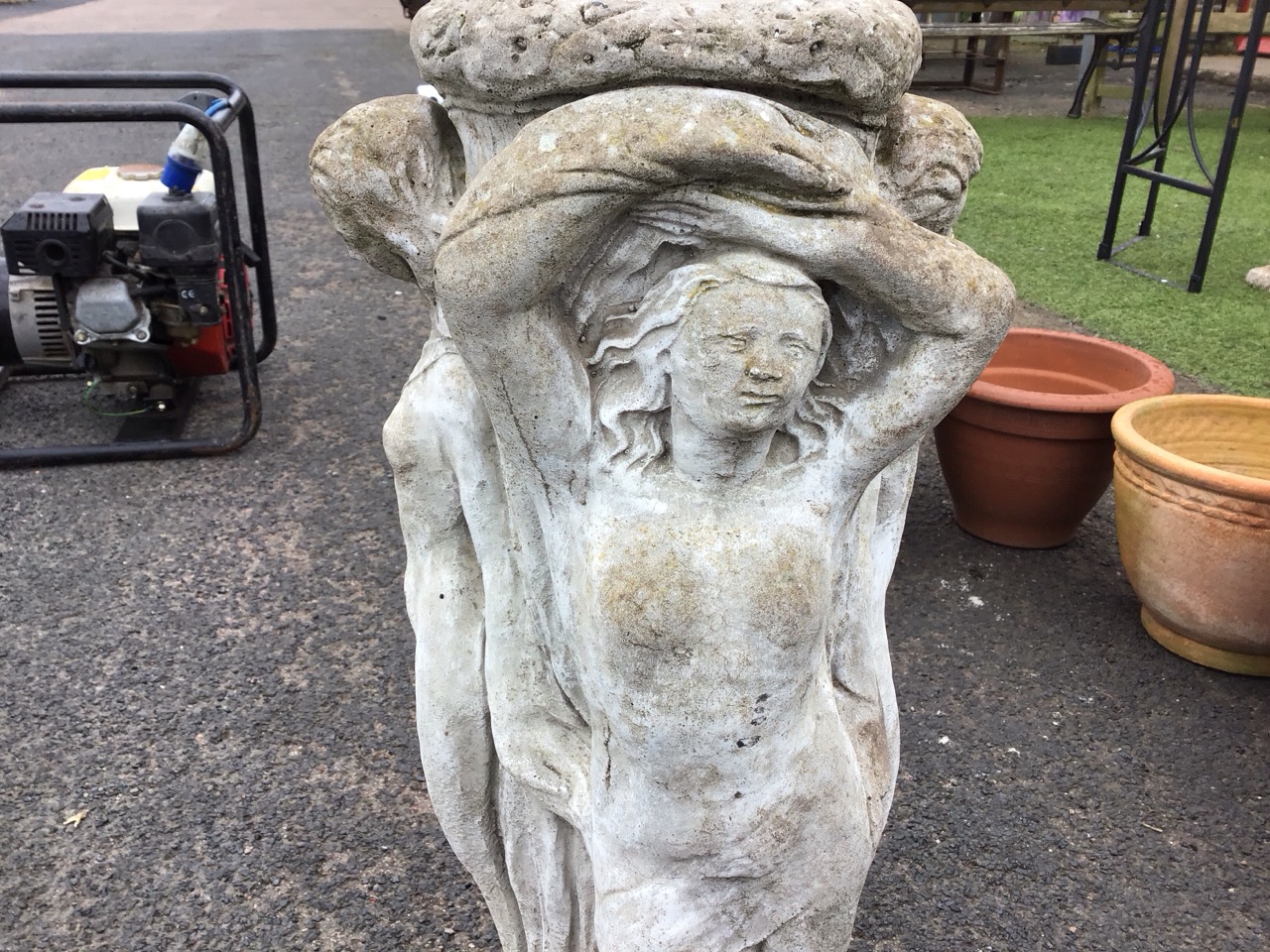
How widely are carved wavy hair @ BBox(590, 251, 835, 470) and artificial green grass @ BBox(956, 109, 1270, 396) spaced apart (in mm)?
3479

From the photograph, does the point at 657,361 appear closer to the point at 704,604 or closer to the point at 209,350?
the point at 704,604

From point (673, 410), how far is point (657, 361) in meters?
0.05

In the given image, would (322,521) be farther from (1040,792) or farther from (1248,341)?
(1248,341)

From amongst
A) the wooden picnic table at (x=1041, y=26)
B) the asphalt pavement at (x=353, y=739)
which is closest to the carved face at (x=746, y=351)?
the asphalt pavement at (x=353, y=739)

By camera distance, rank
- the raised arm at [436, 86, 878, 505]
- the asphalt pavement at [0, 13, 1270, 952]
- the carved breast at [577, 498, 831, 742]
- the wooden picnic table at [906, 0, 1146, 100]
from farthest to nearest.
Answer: the wooden picnic table at [906, 0, 1146, 100] < the asphalt pavement at [0, 13, 1270, 952] < the carved breast at [577, 498, 831, 742] < the raised arm at [436, 86, 878, 505]

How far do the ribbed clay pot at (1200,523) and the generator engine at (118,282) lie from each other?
2550mm

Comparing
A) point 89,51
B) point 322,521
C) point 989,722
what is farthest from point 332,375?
point 89,51

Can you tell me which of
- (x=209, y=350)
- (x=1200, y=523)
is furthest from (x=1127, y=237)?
(x=209, y=350)

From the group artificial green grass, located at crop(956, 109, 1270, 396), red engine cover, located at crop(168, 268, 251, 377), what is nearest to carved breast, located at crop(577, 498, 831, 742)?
red engine cover, located at crop(168, 268, 251, 377)

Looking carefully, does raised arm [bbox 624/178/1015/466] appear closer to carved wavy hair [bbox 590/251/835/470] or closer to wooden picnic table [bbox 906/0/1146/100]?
carved wavy hair [bbox 590/251/835/470]

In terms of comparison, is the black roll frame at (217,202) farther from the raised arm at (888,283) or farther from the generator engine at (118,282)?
the raised arm at (888,283)

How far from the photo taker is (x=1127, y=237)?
19.5 feet

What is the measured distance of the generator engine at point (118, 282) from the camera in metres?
3.37

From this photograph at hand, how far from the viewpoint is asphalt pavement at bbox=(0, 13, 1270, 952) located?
6.79 feet
